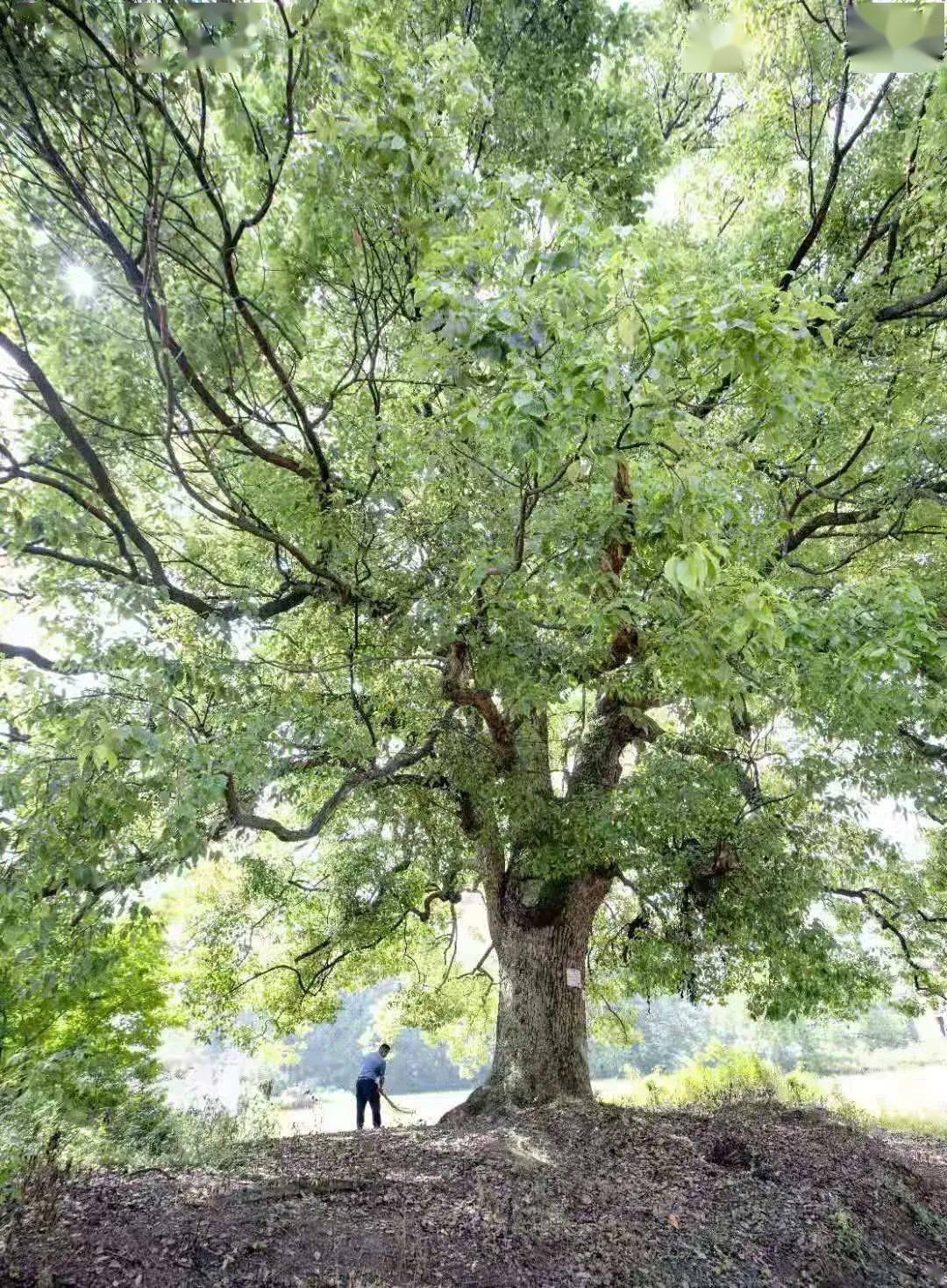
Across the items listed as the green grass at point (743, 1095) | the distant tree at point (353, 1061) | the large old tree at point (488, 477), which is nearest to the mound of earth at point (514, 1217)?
the large old tree at point (488, 477)

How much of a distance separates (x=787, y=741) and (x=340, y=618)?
4.89 meters

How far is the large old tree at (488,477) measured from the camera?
262 cm

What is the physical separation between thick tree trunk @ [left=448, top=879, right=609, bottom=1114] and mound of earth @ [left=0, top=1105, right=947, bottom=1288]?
33.2 inches

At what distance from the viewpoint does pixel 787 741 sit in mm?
7324

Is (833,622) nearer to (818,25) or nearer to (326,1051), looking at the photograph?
(818,25)

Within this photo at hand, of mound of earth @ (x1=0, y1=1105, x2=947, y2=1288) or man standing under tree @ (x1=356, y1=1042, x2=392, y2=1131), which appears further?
man standing under tree @ (x1=356, y1=1042, x2=392, y2=1131)

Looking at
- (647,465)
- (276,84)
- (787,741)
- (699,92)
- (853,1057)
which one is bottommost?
(853,1057)

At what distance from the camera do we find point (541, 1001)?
7.00 metres

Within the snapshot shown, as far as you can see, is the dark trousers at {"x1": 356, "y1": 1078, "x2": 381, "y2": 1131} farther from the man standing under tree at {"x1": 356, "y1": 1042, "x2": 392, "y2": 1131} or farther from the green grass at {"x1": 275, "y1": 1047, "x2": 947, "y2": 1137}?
the green grass at {"x1": 275, "y1": 1047, "x2": 947, "y2": 1137}

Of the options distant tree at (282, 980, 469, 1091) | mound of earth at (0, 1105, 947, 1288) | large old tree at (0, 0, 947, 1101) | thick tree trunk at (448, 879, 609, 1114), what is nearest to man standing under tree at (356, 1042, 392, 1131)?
large old tree at (0, 0, 947, 1101)

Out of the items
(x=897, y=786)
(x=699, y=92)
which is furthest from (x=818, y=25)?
(x=897, y=786)

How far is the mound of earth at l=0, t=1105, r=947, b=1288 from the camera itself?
3.39m

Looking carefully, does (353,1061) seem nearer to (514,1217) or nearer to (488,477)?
(514,1217)

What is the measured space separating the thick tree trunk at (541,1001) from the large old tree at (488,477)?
0.13 ft
